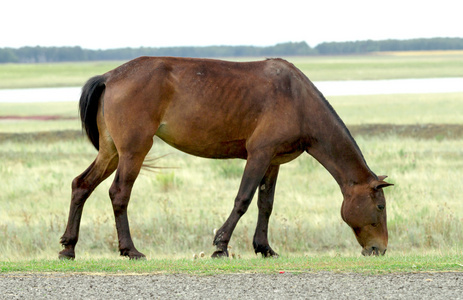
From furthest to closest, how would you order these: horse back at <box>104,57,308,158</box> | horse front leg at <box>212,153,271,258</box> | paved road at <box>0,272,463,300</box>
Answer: horse back at <box>104,57,308,158</box>
horse front leg at <box>212,153,271,258</box>
paved road at <box>0,272,463,300</box>

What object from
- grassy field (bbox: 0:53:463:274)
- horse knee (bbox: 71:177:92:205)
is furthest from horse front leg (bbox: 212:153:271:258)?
horse knee (bbox: 71:177:92:205)

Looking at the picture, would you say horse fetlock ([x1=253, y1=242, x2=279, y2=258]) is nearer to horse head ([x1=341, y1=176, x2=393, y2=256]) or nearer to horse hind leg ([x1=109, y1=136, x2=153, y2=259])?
horse head ([x1=341, y1=176, x2=393, y2=256])

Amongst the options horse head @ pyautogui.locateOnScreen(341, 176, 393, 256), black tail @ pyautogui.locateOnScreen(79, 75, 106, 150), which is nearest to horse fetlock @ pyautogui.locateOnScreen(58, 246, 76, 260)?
black tail @ pyautogui.locateOnScreen(79, 75, 106, 150)

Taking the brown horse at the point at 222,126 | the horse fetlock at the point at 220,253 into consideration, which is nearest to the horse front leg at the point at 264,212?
the brown horse at the point at 222,126

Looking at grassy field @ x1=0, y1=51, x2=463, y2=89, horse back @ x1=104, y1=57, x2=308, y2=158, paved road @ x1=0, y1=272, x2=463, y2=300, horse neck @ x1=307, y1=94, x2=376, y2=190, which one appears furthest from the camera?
grassy field @ x1=0, y1=51, x2=463, y2=89

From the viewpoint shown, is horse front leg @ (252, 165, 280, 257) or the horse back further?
horse front leg @ (252, 165, 280, 257)

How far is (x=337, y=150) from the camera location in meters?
9.41

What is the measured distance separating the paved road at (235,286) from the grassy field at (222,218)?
316mm

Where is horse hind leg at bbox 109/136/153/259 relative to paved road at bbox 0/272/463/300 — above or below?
above

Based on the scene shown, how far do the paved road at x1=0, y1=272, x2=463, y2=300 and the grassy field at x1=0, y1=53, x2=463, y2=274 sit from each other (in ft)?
1.04

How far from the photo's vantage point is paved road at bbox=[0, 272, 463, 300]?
682cm

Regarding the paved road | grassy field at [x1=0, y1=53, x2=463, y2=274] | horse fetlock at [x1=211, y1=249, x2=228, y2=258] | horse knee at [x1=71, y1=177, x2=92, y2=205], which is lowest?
grassy field at [x1=0, y1=53, x2=463, y2=274]

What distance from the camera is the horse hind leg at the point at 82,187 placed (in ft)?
30.9

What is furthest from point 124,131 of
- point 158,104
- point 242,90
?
point 242,90
